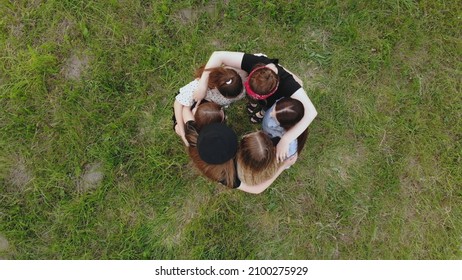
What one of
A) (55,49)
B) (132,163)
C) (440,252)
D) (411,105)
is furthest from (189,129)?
(440,252)

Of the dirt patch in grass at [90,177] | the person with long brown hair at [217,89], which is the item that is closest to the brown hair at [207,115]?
the person with long brown hair at [217,89]

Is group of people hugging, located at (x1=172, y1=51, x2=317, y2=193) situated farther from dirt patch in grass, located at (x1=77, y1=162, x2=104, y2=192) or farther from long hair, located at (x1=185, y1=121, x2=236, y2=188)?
dirt patch in grass, located at (x1=77, y1=162, x2=104, y2=192)

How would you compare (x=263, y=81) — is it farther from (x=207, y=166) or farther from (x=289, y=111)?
(x=207, y=166)

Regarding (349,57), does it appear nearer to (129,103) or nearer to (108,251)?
(129,103)

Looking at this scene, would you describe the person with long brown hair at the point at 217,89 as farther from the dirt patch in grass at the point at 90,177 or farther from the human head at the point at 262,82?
the dirt patch in grass at the point at 90,177

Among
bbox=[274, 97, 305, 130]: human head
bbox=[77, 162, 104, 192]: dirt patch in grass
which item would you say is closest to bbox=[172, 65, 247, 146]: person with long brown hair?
bbox=[274, 97, 305, 130]: human head
